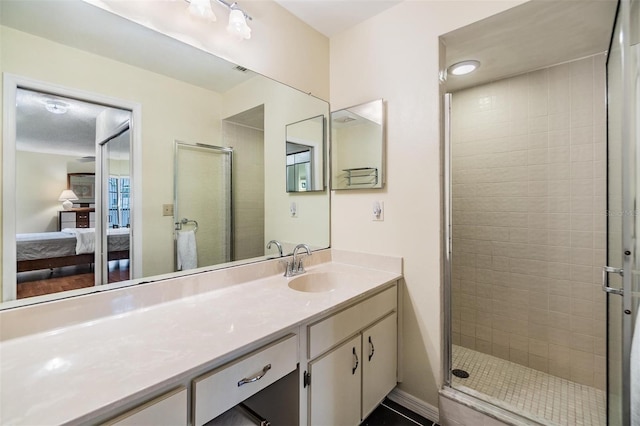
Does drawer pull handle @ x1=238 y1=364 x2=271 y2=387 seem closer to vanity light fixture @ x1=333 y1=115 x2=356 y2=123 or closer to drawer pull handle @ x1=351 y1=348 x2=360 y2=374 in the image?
drawer pull handle @ x1=351 y1=348 x2=360 y2=374

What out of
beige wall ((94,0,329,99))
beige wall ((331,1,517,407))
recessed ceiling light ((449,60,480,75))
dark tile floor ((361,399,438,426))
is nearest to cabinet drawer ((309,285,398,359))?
beige wall ((331,1,517,407))

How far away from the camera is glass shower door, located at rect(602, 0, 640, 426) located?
1.03 meters

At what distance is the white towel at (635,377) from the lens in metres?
0.90

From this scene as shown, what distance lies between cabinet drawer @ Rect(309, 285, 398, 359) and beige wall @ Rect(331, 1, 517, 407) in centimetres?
19

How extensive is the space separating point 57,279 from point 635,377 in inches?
80.6

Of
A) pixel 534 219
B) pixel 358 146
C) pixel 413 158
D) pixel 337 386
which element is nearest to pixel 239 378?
pixel 337 386

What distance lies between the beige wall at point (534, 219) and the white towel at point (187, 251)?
2.12 metres

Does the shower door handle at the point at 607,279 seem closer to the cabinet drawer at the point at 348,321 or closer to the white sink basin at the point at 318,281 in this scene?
the cabinet drawer at the point at 348,321

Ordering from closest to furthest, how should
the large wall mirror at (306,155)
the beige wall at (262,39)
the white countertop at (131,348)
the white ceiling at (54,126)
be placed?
the white countertop at (131,348) < the white ceiling at (54,126) < the beige wall at (262,39) < the large wall mirror at (306,155)

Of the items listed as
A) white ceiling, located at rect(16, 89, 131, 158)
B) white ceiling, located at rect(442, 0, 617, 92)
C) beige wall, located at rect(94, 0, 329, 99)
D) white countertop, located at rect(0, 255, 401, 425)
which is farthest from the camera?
white ceiling, located at rect(442, 0, 617, 92)

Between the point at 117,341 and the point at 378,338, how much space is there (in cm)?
119

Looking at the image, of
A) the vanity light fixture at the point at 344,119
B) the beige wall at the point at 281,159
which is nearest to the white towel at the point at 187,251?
the beige wall at the point at 281,159

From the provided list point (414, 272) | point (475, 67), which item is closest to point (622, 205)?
point (414, 272)

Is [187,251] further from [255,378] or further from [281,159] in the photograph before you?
[281,159]
